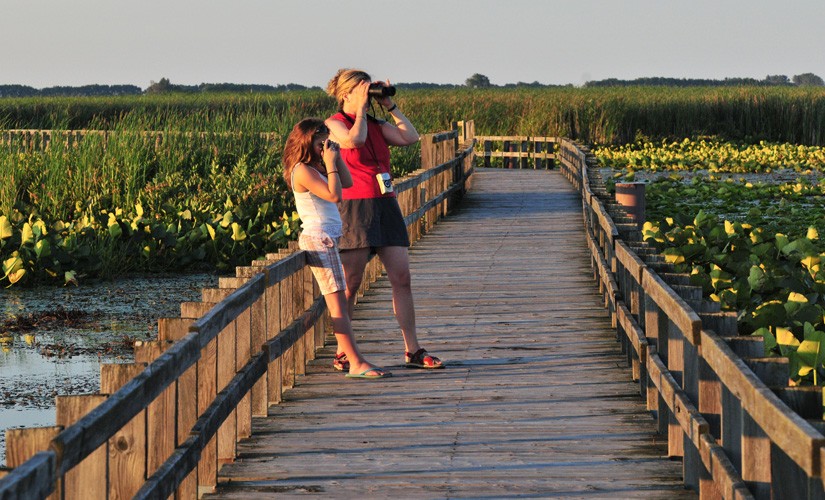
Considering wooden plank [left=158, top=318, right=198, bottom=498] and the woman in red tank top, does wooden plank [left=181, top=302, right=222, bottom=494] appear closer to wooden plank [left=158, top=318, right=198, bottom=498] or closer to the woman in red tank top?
wooden plank [left=158, top=318, right=198, bottom=498]

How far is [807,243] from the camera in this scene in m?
12.2

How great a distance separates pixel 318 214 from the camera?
7027mm

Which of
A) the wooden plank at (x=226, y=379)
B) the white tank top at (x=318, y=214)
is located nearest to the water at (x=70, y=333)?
the wooden plank at (x=226, y=379)

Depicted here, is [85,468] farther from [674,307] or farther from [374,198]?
[374,198]

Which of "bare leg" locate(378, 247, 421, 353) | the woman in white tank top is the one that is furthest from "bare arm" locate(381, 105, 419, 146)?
"bare leg" locate(378, 247, 421, 353)

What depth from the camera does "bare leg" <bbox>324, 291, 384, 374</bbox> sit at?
705 centimetres

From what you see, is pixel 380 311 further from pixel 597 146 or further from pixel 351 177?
pixel 597 146

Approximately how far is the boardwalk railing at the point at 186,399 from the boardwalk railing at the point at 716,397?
1836mm

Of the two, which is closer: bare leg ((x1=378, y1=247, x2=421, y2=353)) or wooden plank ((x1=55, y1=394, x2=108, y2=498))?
wooden plank ((x1=55, y1=394, x2=108, y2=498))

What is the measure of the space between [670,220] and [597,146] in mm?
21495

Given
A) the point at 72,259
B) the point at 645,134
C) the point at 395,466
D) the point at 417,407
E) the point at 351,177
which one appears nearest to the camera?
the point at 395,466

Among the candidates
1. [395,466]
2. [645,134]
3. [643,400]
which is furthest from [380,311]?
[645,134]

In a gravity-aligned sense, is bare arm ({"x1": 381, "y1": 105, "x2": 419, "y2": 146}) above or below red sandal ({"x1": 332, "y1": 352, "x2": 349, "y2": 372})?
above

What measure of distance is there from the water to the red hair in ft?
7.70
